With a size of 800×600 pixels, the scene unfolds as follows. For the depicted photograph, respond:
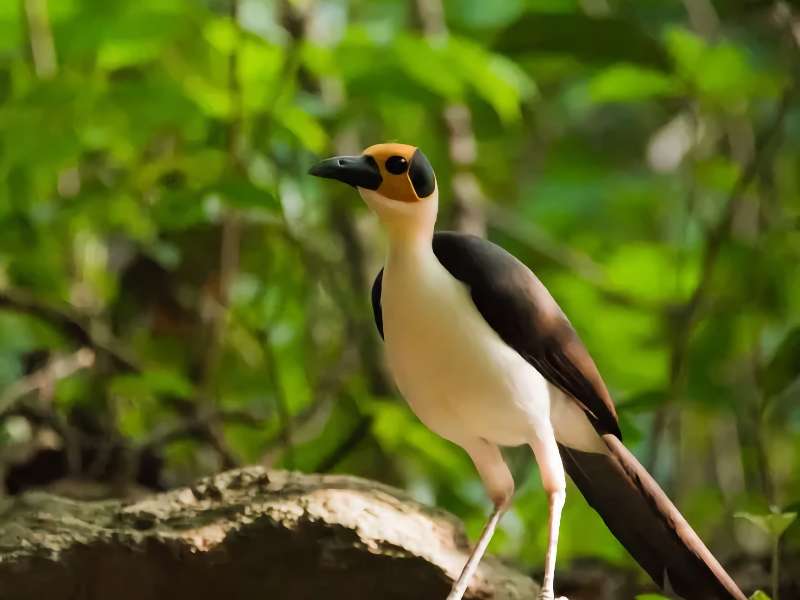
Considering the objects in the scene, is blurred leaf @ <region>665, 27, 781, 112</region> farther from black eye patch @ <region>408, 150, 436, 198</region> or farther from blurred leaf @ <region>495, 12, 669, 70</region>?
black eye patch @ <region>408, 150, 436, 198</region>

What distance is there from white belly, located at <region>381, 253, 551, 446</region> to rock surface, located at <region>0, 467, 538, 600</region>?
120mm

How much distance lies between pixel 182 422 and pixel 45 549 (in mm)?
557

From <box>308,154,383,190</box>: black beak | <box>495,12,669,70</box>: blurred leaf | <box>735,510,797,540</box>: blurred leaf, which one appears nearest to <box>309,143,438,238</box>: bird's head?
<box>308,154,383,190</box>: black beak

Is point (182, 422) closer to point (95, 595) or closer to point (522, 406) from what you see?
point (95, 595)

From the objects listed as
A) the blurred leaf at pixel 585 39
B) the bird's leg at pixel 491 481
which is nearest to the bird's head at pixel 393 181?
the bird's leg at pixel 491 481

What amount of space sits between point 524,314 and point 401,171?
0.15 meters

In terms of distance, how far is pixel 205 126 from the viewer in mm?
1418

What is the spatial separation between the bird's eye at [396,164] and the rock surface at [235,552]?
28cm

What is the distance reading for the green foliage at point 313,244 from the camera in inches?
51.3

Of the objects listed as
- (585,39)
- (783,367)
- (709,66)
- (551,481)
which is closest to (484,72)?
(585,39)

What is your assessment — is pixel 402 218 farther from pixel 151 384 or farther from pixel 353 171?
pixel 151 384

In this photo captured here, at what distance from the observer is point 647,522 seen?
0.95 m

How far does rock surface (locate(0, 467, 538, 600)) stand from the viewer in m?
0.85

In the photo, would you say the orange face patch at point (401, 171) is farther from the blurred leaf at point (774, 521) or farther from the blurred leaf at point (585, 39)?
the blurred leaf at point (585, 39)
